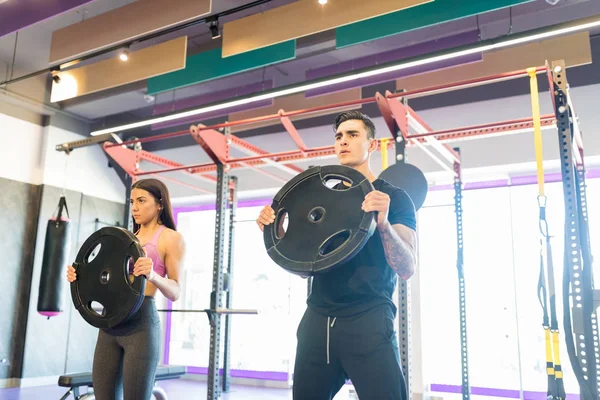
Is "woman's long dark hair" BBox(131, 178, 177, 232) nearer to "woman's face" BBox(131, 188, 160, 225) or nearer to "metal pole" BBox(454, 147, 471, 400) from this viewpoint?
"woman's face" BBox(131, 188, 160, 225)

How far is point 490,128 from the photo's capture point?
4.11 meters

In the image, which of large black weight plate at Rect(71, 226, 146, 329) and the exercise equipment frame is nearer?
large black weight plate at Rect(71, 226, 146, 329)

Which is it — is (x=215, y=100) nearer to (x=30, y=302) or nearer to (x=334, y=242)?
(x=30, y=302)

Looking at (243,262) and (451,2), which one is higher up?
(451,2)

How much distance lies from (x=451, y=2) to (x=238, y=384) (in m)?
6.03

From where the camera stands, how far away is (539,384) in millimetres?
6246

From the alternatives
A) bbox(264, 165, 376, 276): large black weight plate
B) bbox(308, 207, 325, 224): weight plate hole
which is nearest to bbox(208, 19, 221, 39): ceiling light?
bbox(264, 165, 376, 276): large black weight plate

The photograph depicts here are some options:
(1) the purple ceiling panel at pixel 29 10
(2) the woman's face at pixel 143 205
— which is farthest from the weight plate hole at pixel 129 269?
(1) the purple ceiling panel at pixel 29 10

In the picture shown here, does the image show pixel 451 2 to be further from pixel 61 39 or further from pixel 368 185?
pixel 61 39

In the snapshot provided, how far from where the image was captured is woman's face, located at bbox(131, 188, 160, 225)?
267cm

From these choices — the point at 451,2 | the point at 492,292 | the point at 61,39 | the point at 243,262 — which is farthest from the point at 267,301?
the point at 451,2

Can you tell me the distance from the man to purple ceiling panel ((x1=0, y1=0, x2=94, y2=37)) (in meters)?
3.27

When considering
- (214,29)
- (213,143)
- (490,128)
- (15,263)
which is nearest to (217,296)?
(213,143)

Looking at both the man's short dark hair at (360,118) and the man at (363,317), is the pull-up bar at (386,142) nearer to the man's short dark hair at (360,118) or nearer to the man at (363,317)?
the man's short dark hair at (360,118)
